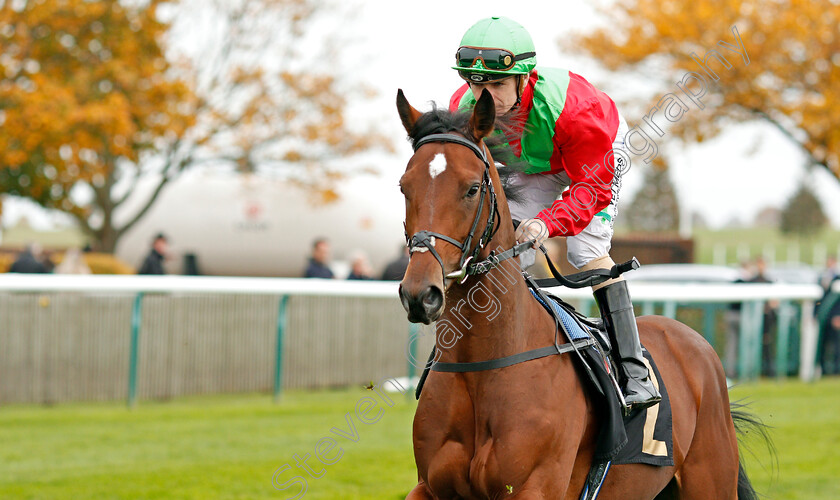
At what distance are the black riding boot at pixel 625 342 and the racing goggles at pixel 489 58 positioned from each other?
999 millimetres

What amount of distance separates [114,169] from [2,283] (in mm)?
11360

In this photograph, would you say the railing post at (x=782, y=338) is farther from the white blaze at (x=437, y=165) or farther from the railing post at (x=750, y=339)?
the white blaze at (x=437, y=165)

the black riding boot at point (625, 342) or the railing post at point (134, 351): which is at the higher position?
the black riding boot at point (625, 342)

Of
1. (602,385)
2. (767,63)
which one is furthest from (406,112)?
(767,63)

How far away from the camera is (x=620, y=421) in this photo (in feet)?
10.5

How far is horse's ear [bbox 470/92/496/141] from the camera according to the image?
2859 mm

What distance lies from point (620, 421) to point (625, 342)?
0.39 m

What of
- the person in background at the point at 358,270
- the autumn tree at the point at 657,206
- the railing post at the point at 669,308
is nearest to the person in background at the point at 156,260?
the person in background at the point at 358,270

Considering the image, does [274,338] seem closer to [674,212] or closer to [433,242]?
[433,242]

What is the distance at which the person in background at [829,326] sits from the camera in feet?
42.1

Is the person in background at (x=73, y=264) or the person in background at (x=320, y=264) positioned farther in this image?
the person in background at (x=73, y=264)

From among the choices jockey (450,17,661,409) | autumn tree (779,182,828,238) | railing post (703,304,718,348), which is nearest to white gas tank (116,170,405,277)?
railing post (703,304,718,348)

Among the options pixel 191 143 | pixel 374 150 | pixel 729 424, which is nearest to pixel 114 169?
pixel 191 143

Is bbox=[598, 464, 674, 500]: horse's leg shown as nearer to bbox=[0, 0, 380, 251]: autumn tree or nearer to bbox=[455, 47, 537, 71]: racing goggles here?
bbox=[455, 47, 537, 71]: racing goggles
